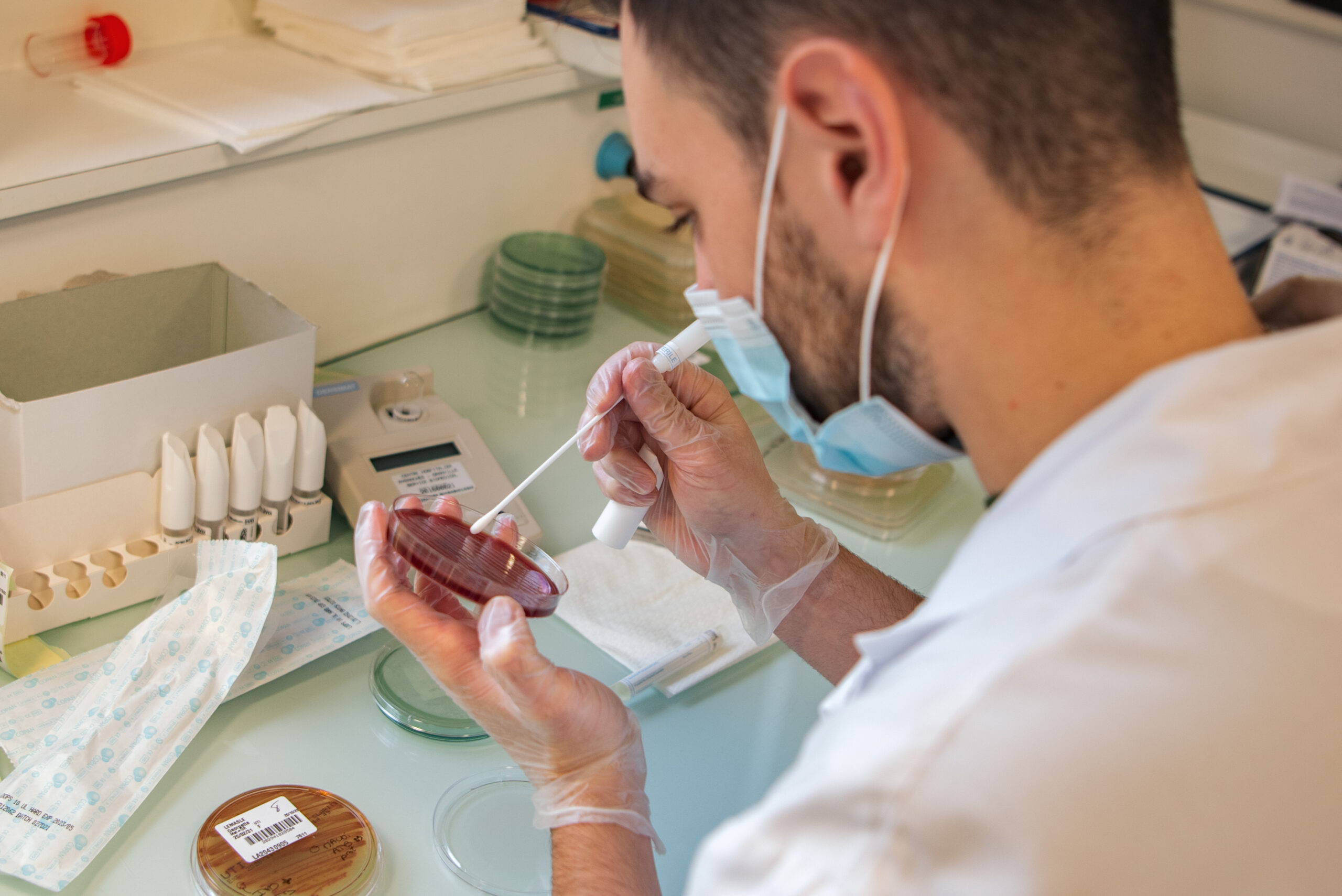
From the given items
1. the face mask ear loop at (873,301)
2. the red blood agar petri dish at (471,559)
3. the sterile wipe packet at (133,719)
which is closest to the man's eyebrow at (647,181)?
the face mask ear loop at (873,301)

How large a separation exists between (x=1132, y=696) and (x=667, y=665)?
71 cm

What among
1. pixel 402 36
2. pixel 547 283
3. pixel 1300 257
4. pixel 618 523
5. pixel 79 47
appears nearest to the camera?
pixel 618 523

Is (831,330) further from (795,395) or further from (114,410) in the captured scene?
(114,410)

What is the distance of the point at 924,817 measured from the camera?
2.12 feet

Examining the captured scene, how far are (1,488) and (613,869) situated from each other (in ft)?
2.56

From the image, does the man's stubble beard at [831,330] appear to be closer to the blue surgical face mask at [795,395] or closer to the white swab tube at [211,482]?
the blue surgical face mask at [795,395]

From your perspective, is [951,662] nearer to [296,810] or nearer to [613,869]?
[613,869]

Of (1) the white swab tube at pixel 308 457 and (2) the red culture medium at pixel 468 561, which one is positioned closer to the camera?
(2) the red culture medium at pixel 468 561

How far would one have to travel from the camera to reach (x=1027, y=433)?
32.9 inches

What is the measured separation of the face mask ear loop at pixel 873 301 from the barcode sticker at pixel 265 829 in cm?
65

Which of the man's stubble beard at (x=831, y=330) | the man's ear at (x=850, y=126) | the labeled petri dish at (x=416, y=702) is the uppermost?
the man's ear at (x=850, y=126)

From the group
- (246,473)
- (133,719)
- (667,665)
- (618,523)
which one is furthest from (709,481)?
(133,719)

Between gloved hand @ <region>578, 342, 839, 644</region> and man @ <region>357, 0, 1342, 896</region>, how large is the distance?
325mm

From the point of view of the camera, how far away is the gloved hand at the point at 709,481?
128 centimetres
